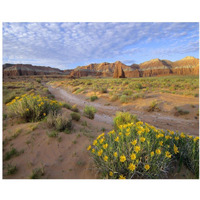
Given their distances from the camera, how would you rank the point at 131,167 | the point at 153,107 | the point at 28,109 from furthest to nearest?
the point at 153,107, the point at 28,109, the point at 131,167

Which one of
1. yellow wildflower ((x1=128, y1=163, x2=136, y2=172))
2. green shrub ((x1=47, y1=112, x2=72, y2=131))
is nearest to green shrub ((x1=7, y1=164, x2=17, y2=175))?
green shrub ((x1=47, y1=112, x2=72, y2=131))

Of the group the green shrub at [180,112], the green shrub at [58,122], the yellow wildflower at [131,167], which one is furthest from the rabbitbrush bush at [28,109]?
the green shrub at [180,112]

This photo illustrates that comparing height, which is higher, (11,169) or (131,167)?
(131,167)

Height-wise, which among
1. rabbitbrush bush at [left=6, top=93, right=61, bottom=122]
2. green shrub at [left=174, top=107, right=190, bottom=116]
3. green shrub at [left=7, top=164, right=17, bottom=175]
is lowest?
green shrub at [left=7, top=164, right=17, bottom=175]

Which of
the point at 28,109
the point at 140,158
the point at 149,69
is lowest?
the point at 140,158

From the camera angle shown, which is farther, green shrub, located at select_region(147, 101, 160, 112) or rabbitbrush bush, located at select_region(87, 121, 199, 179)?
green shrub, located at select_region(147, 101, 160, 112)

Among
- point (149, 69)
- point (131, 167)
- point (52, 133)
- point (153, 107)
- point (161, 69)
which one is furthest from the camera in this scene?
point (149, 69)

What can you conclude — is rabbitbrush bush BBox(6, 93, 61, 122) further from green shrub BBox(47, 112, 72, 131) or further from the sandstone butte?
the sandstone butte

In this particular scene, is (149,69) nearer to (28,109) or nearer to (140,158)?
(28,109)

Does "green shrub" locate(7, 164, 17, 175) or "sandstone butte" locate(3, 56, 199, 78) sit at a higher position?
"sandstone butte" locate(3, 56, 199, 78)

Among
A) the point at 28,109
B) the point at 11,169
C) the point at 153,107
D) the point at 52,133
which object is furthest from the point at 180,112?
the point at 11,169

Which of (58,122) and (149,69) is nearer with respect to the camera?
(58,122)

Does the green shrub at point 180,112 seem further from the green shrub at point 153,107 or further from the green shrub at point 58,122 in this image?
the green shrub at point 58,122

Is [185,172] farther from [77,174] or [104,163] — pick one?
[77,174]
